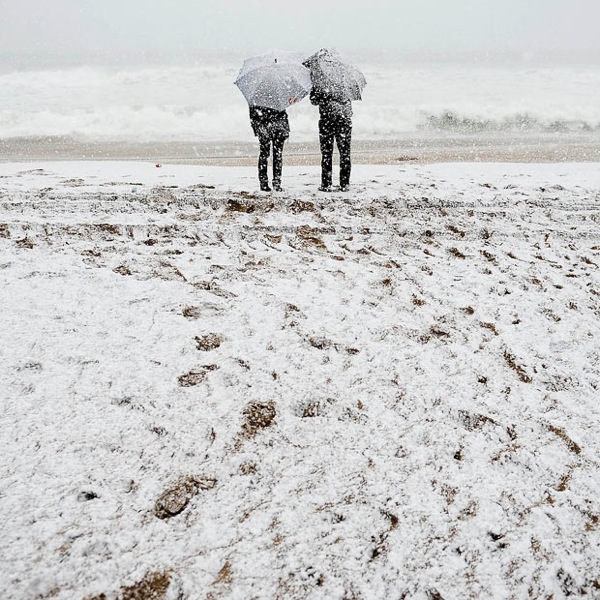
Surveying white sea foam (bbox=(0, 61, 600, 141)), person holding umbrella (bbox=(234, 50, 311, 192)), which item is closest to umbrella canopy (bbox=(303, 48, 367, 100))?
person holding umbrella (bbox=(234, 50, 311, 192))

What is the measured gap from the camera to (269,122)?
539 centimetres

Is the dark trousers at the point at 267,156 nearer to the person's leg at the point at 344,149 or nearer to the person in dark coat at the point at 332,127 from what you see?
the person in dark coat at the point at 332,127

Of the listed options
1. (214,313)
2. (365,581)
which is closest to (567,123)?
(214,313)

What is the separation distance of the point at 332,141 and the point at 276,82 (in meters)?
0.94

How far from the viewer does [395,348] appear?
2.61m

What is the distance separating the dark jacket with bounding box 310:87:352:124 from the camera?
17.5ft

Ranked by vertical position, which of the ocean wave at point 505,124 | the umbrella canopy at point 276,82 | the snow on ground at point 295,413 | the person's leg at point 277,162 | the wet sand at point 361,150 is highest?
the ocean wave at point 505,124

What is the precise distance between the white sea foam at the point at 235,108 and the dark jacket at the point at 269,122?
7.96m

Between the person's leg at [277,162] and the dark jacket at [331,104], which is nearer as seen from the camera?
the dark jacket at [331,104]

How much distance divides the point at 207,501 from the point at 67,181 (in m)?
5.20

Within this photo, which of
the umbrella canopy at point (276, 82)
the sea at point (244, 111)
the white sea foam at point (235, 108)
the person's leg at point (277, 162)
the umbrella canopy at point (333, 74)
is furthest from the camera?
the white sea foam at point (235, 108)

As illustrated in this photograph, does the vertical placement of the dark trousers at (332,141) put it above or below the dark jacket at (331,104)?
below

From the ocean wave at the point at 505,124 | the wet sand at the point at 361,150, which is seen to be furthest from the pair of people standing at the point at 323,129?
the ocean wave at the point at 505,124

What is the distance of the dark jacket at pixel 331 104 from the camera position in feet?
17.5
